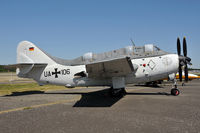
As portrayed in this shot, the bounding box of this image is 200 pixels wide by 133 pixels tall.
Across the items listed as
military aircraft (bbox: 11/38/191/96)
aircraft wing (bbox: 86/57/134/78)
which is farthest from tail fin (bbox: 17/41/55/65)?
aircraft wing (bbox: 86/57/134/78)

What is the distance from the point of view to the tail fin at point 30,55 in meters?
11.9

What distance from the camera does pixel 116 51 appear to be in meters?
10.5

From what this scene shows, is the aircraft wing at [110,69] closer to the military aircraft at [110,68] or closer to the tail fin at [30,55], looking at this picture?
the military aircraft at [110,68]

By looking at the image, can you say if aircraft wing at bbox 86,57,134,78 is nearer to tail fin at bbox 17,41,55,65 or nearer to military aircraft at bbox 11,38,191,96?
military aircraft at bbox 11,38,191,96

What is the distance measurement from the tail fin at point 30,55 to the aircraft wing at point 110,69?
4.20m

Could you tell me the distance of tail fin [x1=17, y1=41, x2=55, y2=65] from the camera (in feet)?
39.1

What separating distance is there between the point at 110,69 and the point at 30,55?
282 inches

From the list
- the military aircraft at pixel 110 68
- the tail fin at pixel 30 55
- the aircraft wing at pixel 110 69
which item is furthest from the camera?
the tail fin at pixel 30 55

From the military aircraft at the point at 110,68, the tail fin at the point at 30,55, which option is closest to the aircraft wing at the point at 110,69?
the military aircraft at the point at 110,68

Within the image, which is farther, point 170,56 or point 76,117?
point 170,56

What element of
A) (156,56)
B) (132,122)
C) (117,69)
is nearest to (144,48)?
(156,56)

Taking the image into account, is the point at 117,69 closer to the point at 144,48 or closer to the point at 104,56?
the point at 104,56

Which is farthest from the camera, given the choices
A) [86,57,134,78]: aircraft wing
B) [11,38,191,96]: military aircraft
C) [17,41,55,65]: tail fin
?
[17,41,55,65]: tail fin

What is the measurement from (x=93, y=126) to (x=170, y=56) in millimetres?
8023
